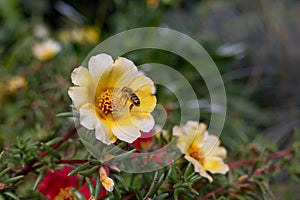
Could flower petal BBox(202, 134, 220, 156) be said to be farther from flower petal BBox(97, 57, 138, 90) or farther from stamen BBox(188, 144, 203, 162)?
flower petal BBox(97, 57, 138, 90)

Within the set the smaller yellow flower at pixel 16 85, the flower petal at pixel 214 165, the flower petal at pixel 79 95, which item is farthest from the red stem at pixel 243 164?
the smaller yellow flower at pixel 16 85

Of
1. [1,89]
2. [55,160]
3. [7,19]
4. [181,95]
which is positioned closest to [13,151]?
[55,160]

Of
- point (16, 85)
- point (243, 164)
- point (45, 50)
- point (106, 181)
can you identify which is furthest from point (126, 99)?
point (45, 50)

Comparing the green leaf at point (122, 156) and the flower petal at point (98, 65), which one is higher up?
the flower petal at point (98, 65)

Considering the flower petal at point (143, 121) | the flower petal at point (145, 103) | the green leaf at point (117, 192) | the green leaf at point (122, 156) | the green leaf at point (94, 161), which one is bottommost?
the green leaf at point (117, 192)

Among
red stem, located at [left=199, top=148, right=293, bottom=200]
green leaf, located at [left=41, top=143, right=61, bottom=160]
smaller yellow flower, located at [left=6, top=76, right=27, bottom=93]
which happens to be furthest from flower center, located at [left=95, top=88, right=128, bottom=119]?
smaller yellow flower, located at [left=6, top=76, right=27, bottom=93]

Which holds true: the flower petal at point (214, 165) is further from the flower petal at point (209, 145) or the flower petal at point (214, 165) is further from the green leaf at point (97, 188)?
the green leaf at point (97, 188)

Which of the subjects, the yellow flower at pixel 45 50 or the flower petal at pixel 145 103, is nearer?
the flower petal at pixel 145 103
